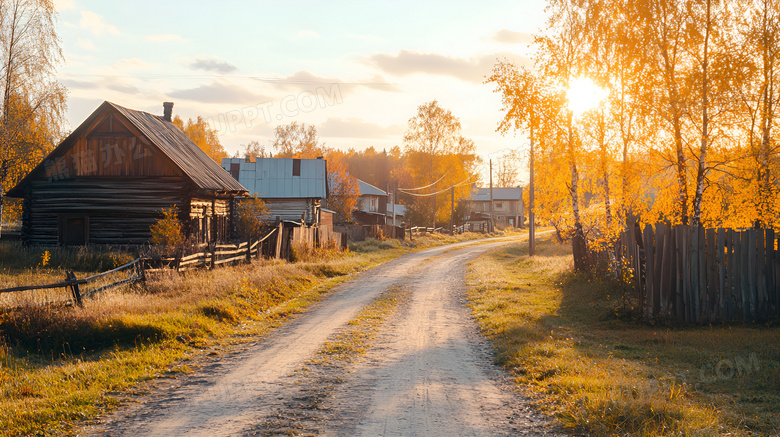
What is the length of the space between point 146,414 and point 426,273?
701 inches

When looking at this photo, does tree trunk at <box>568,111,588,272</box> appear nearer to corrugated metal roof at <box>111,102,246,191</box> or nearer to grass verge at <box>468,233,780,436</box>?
grass verge at <box>468,233,780,436</box>

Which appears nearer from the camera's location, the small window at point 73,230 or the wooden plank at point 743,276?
the wooden plank at point 743,276

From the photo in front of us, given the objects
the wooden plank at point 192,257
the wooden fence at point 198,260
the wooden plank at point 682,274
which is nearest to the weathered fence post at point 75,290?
the wooden fence at point 198,260

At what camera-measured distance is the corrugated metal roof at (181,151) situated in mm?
21812

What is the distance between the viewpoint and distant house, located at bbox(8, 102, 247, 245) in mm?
21938

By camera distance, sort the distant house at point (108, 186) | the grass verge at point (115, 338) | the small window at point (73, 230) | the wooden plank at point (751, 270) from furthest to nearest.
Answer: the small window at point (73, 230) < the distant house at point (108, 186) < the wooden plank at point (751, 270) < the grass verge at point (115, 338)

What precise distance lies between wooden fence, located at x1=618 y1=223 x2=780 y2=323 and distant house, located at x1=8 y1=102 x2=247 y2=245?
17.8 m

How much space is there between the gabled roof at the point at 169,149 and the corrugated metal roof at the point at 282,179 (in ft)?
45.3

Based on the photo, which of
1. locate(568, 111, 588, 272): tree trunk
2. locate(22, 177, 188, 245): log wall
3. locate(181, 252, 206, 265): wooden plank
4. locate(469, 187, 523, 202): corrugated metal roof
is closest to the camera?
locate(181, 252, 206, 265): wooden plank

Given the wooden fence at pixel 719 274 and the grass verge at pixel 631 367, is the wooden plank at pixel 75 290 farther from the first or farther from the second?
the wooden fence at pixel 719 274

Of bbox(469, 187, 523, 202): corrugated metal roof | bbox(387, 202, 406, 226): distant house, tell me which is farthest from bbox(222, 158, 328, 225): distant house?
bbox(469, 187, 523, 202): corrugated metal roof

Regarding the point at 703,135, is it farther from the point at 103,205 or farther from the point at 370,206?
the point at 370,206

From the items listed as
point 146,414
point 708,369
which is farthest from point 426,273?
point 146,414

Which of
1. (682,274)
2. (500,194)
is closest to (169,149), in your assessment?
(682,274)
